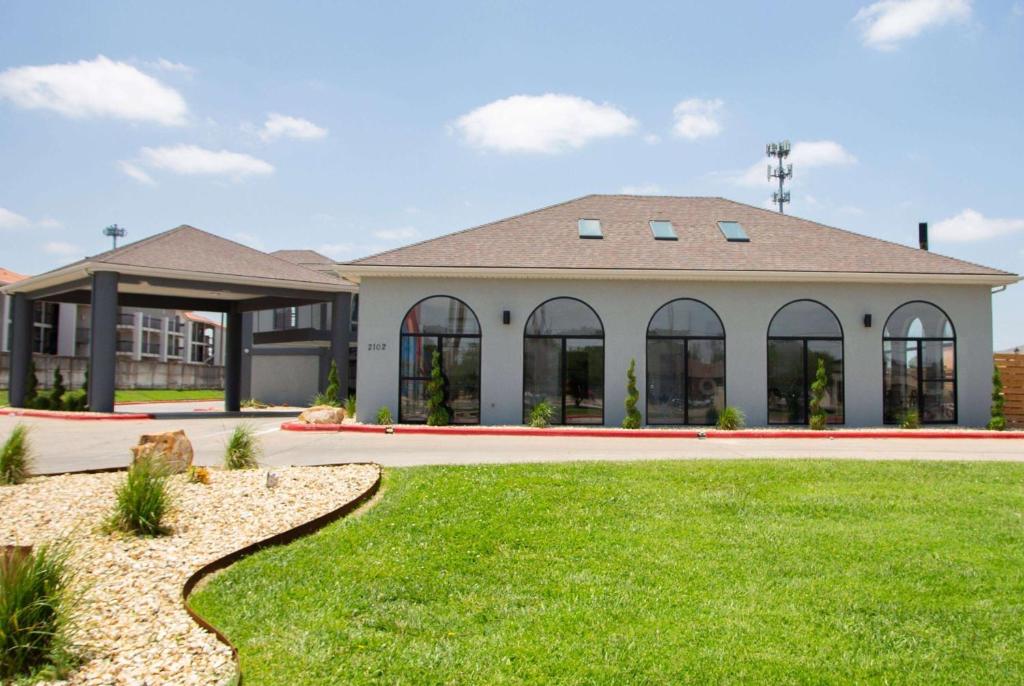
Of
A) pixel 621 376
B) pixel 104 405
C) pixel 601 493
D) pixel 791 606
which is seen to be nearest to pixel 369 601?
pixel 791 606

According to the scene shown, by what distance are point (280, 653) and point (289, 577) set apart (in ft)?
4.11

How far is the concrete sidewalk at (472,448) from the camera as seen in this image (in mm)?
11789

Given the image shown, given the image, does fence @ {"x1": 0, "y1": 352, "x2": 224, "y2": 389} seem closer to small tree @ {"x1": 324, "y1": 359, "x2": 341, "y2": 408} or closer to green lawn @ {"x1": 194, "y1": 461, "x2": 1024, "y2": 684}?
small tree @ {"x1": 324, "y1": 359, "x2": 341, "y2": 408}

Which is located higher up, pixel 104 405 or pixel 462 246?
pixel 462 246

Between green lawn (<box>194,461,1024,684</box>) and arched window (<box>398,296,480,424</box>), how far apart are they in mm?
10120

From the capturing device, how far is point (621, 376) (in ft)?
60.7

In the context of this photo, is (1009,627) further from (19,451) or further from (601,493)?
(19,451)

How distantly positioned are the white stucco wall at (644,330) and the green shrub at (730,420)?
0.71 metres

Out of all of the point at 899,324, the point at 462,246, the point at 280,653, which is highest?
the point at 462,246

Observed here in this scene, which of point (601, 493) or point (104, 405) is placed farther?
point (104, 405)

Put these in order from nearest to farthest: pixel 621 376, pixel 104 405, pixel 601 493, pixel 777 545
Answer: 1. pixel 777 545
2. pixel 601 493
3. pixel 621 376
4. pixel 104 405

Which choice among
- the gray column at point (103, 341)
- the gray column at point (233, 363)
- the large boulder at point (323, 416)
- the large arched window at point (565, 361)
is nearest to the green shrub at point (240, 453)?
the large boulder at point (323, 416)

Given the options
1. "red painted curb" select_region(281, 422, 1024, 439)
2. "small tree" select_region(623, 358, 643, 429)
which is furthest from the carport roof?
"small tree" select_region(623, 358, 643, 429)

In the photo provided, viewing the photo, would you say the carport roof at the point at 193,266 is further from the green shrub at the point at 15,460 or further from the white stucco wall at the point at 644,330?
the green shrub at the point at 15,460
